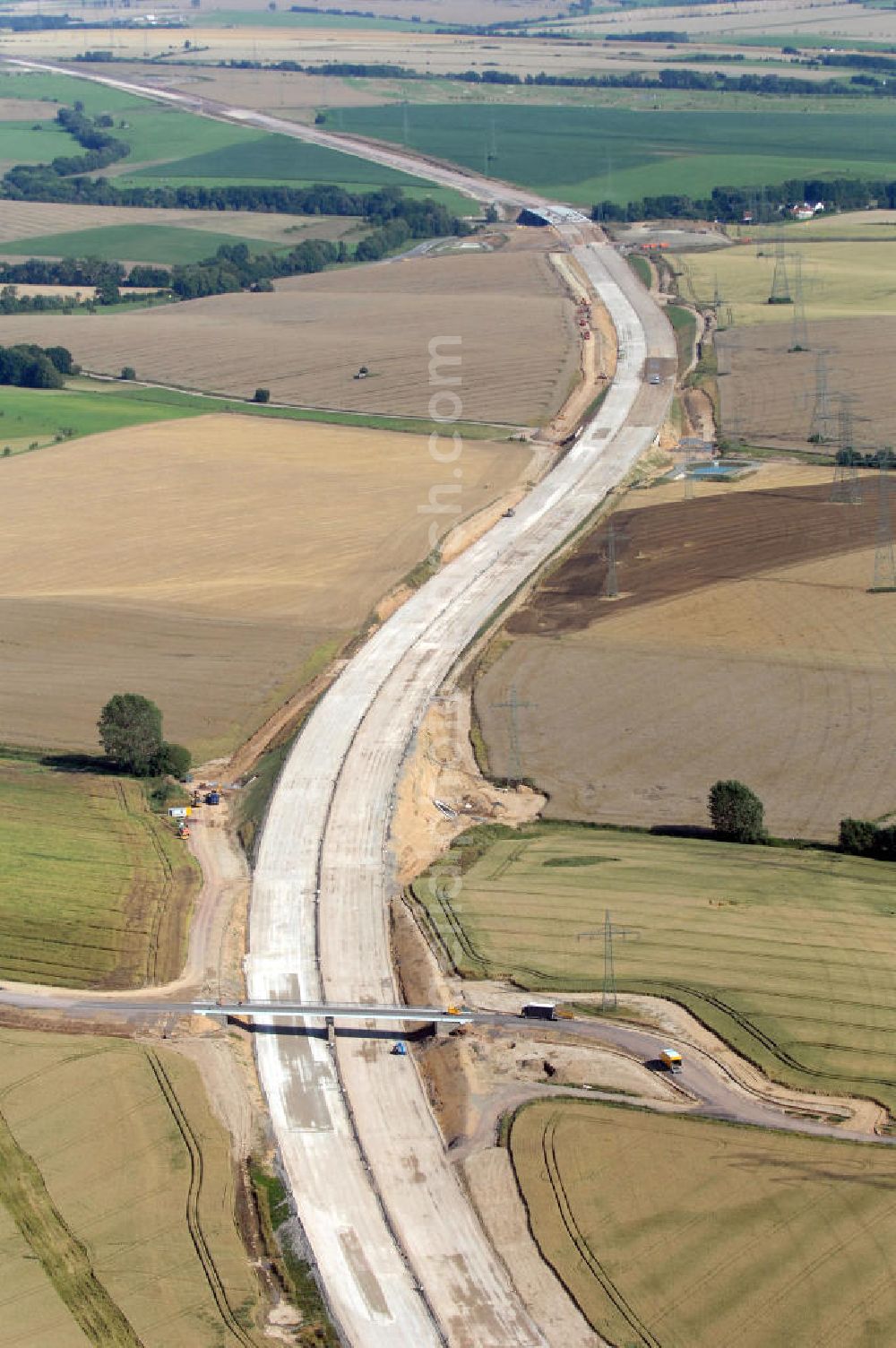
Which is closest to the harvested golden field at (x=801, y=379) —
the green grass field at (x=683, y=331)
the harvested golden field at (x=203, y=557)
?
the green grass field at (x=683, y=331)

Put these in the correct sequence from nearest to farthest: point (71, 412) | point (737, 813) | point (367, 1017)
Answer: point (367, 1017), point (737, 813), point (71, 412)

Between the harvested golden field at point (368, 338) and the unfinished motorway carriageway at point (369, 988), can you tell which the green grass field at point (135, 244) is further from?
the unfinished motorway carriageway at point (369, 988)

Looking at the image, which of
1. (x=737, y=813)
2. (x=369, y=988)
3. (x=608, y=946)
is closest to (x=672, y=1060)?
(x=608, y=946)

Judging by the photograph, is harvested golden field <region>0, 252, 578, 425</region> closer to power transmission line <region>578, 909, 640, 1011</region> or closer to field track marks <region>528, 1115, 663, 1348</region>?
power transmission line <region>578, 909, 640, 1011</region>

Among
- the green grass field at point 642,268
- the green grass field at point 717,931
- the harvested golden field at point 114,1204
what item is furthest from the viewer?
the green grass field at point 642,268

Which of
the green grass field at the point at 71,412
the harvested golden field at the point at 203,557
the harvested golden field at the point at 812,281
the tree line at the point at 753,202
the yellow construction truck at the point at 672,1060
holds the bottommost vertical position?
the yellow construction truck at the point at 672,1060

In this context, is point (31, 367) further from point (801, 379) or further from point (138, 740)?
point (138, 740)
